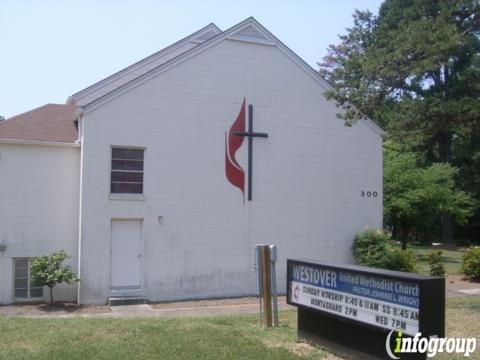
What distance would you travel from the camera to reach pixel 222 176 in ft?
59.1

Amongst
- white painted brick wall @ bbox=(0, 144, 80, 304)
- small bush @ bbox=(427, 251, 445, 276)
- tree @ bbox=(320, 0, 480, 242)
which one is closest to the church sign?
tree @ bbox=(320, 0, 480, 242)

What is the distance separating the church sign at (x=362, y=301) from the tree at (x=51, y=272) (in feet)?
26.8

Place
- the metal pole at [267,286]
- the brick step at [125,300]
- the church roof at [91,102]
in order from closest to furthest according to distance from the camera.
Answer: the metal pole at [267,286]
the brick step at [125,300]
the church roof at [91,102]

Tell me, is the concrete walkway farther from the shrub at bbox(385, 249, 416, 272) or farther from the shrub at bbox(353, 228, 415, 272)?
the shrub at bbox(385, 249, 416, 272)

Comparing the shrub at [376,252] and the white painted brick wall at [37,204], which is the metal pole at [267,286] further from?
the shrub at [376,252]

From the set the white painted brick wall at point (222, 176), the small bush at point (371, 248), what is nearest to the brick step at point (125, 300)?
the white painted brick wall at point (222, 176)

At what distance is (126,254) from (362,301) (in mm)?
10105

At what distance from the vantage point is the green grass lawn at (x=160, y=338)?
336 inches

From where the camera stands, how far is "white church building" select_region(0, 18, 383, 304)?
54.7ft

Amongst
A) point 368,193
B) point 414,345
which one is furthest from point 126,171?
point 414,345

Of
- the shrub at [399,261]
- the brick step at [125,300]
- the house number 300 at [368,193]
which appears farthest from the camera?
the house number 300 at [368,193]

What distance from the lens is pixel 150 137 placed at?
1725 centimetres

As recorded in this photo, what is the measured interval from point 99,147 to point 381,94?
312 inches

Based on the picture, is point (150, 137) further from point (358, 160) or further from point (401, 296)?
point (401, 296)
